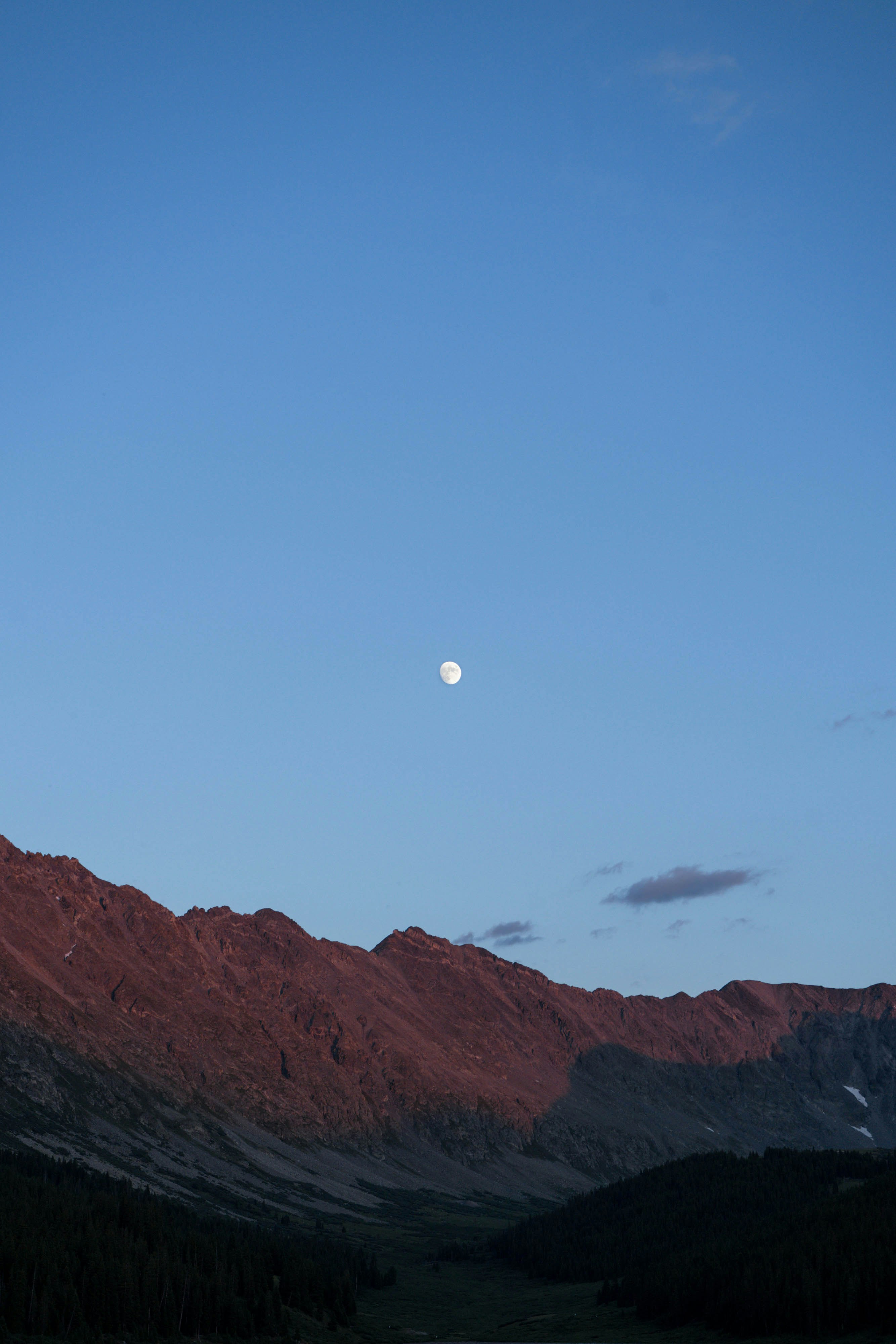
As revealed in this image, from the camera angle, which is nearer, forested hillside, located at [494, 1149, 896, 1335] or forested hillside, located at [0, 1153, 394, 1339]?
forested hillside, located at [0, 1153, 394, 1339]

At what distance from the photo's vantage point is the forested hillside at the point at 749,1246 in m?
107

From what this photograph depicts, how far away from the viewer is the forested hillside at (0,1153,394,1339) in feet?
314

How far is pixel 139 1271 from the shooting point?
106875 millimetres

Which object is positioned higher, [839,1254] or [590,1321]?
[839,1254]

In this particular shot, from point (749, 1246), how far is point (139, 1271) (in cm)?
6787

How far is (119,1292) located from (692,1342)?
52635 millimetres

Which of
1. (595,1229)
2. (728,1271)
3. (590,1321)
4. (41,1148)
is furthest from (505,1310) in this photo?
(41,1148)

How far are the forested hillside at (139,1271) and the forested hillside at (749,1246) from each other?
35.6 m

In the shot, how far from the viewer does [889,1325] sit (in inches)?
3912

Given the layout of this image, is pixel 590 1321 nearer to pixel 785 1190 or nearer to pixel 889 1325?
pixel 889 1325

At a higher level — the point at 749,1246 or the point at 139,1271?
the point at 749,1246

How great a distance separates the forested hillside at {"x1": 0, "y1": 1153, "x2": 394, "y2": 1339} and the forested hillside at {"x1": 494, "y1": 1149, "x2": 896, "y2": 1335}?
35.6 metres

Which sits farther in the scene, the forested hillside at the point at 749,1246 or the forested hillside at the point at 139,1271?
the forested hillside at the point at 749,1246

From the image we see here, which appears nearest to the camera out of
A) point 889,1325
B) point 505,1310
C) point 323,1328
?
point 889,1325
